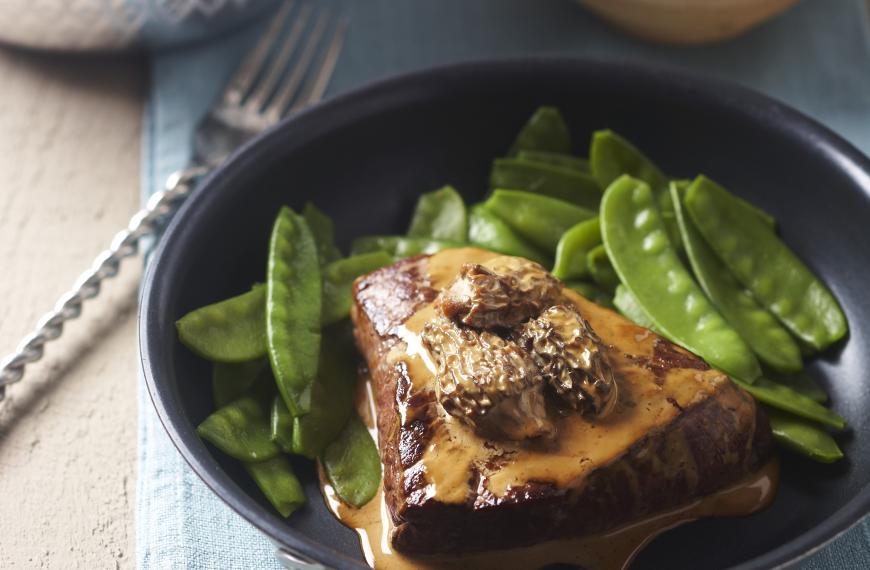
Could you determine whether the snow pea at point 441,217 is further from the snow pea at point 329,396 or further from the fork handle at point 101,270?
the fork handle at point 101,270

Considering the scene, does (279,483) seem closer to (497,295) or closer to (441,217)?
(497,295)

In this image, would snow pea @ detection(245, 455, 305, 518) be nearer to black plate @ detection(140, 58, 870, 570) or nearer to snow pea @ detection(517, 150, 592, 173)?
black plate @ detection(140, 58, 870, 570)

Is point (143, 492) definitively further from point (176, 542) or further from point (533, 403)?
point (533, 403)

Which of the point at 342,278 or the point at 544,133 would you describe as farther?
the point at 544,133

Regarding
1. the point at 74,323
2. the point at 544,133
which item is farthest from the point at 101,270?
the point at 544,133

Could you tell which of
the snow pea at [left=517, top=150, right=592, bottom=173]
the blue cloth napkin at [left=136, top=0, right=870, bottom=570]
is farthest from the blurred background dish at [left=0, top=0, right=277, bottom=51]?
the snow pea at [left=517, top=150, right=592, bottom=173]

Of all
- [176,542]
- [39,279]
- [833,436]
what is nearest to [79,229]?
[39,279]

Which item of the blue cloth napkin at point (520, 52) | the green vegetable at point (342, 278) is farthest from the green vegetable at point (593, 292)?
the blue cloth napkin at point (520, 52)
